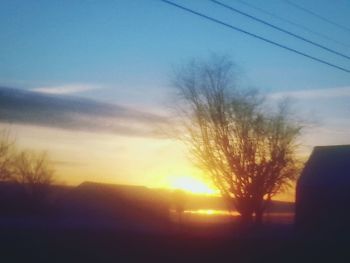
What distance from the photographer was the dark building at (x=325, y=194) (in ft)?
152

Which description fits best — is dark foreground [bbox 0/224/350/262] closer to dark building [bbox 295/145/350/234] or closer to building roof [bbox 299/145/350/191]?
dark building [bbox 295/145/350/234]

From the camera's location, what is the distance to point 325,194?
47.9 metres

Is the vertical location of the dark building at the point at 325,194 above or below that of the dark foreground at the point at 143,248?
above

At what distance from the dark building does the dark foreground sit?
1877 centimetres

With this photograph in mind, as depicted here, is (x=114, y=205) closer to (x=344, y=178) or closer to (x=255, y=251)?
(x=344, y=178)

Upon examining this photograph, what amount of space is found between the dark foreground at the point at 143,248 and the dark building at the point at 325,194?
61.6ft

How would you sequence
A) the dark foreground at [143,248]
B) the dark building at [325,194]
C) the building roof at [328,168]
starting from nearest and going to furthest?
1. the dark foreground at [143,248]
2. the dark building at [325,194]
3. the building roof at [328,168]

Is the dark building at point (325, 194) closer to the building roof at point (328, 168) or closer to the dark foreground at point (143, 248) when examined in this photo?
the building roof at point (328, 168)

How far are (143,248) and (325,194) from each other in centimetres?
2773

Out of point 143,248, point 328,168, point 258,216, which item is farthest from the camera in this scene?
point 258,216

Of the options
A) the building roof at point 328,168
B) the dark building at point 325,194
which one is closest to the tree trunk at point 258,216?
the dark building at point 325,194

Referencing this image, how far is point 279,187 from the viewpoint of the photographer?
50406 millimetres

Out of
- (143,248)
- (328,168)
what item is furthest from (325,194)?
(143,248)

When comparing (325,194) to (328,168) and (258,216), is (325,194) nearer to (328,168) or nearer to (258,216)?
(328,168)
